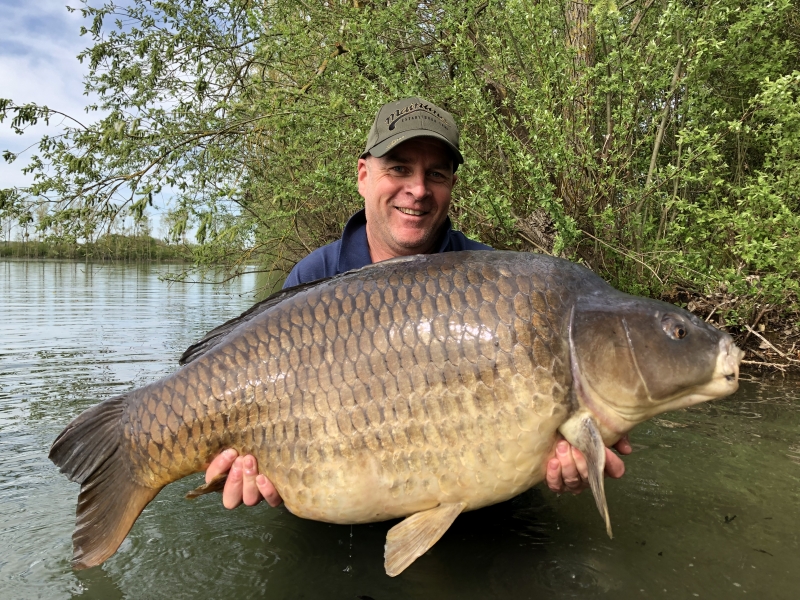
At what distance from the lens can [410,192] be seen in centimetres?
225

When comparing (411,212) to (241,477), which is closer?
(241,477)

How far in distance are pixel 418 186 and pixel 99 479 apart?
4.83 ft

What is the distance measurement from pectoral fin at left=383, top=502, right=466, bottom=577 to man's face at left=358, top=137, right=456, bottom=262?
1.17 meters

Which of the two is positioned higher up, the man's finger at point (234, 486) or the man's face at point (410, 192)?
the man's face at point (410, 192)

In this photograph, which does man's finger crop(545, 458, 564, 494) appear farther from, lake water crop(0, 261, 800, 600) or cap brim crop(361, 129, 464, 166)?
cap brim crop(361, 129, 464, 166)

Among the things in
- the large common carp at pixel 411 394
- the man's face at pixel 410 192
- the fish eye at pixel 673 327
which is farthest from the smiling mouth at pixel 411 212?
the fish eye at pixel 673 327

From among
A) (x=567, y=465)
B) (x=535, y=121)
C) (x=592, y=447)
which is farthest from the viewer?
(x=535, y=121)

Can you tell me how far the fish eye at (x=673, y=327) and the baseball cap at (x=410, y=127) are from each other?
1096mm

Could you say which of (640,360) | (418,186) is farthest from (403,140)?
(640,360)

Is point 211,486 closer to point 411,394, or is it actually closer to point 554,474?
point 411,394

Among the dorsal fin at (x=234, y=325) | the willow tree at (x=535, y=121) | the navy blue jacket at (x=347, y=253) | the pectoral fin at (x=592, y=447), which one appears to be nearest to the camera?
the pectoral fin at (x=592, y=447)

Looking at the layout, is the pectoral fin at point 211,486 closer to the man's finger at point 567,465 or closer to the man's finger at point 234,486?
the man's finger at point 234,486

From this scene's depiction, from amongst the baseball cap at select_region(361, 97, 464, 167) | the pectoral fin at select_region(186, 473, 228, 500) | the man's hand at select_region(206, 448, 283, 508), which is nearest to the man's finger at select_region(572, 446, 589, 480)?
the man's hand at select_region(206, 448, 283, 508)

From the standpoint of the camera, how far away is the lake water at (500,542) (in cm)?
163
